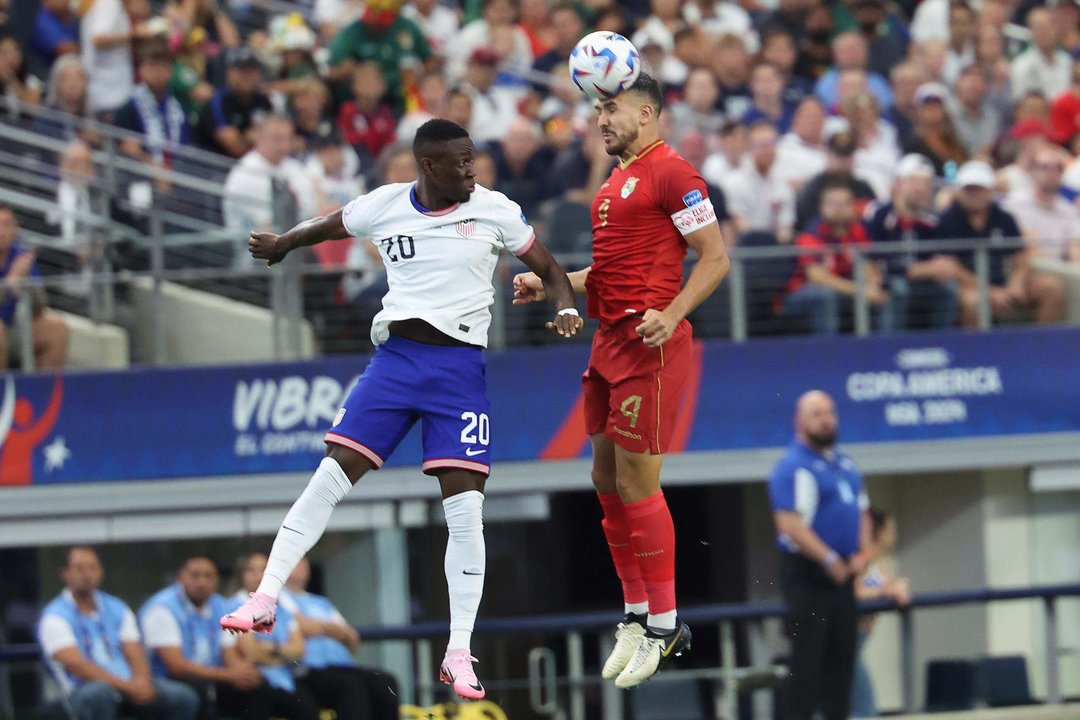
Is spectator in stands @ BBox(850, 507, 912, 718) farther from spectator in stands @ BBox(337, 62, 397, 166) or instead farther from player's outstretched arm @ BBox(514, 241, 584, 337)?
player's outstretched arm @ BBox(514, 241, 584, 337)

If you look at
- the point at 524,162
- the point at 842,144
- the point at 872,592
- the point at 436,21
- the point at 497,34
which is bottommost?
the point at 872,592

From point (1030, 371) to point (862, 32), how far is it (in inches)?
167

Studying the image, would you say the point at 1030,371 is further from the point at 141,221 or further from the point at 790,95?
the point at 141,221

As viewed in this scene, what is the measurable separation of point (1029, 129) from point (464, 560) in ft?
25.6

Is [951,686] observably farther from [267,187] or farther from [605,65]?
[605,65]

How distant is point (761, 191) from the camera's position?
1262 centimetres

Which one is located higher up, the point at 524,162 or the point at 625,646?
the point at 524,162

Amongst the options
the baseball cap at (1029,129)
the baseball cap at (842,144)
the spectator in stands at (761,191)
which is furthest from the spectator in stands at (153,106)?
the baseball cap at (1029,129)

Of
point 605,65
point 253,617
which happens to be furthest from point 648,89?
point 253,617

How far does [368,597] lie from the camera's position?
39.9 ft

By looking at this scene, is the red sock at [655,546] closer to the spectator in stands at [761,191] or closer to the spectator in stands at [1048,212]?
the spectator in stands at [761,191]

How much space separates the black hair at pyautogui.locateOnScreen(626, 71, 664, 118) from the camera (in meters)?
7.06

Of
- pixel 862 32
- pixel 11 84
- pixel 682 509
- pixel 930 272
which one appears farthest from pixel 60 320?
pixel 862 32

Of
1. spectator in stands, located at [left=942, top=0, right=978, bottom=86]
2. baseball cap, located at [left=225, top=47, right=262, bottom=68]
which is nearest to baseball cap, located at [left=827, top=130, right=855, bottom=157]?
spectator in stands, located at [left=942, top=0, right=978, bottom=86]
